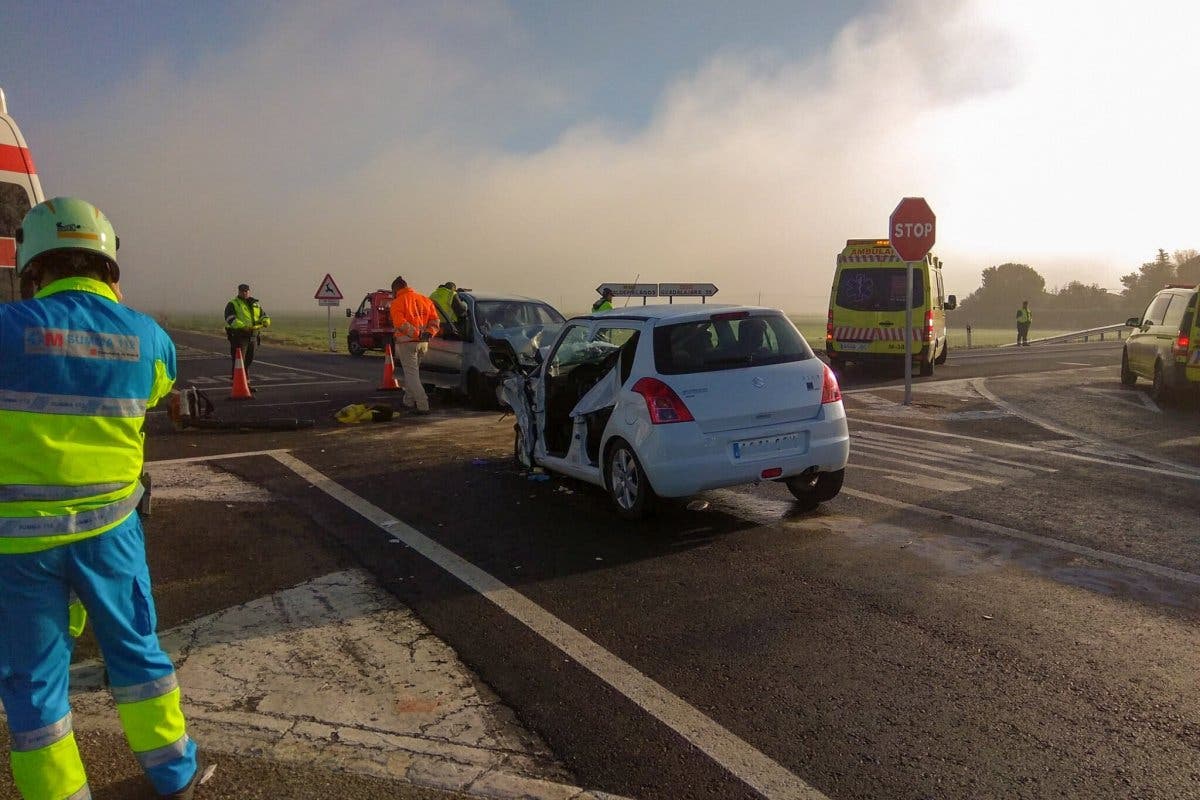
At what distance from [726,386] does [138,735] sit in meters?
4.33

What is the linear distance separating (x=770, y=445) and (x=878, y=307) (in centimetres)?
1265

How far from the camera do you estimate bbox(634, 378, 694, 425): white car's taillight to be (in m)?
6.06

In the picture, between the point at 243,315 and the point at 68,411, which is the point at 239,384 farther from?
the point at 68,411

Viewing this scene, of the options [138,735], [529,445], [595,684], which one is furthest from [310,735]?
[529,445]

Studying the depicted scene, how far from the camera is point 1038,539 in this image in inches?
238

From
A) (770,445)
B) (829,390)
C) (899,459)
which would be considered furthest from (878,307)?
(770,445)

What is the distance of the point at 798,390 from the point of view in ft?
20.8

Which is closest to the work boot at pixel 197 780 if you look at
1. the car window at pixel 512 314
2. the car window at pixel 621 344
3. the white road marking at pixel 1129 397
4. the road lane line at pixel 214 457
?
the car window at pixel 621 344

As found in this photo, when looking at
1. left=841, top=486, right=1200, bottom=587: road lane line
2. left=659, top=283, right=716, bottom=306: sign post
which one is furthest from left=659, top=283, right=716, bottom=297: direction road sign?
left=841, top=486, right=1200, bottom=587: road lane line

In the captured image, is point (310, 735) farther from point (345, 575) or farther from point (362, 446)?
point (362, 446)

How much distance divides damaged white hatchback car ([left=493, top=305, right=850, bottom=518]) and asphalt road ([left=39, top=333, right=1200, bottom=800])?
409 mm

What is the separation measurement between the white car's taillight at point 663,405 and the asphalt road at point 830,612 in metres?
0.84

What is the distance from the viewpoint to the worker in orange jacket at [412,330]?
1255 centimetres

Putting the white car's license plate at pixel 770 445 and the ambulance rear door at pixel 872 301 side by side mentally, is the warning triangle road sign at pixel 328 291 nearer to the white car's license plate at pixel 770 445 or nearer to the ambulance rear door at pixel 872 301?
the ambulance rear door at pixel 872 301
